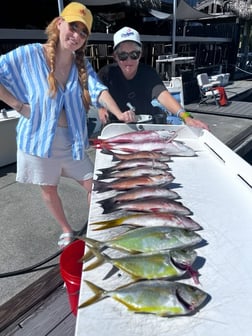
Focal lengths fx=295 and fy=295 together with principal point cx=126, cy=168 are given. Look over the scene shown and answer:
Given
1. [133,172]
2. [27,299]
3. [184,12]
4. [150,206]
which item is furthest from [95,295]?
[184,12]

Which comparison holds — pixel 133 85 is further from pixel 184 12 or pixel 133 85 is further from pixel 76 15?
pixel 184 12

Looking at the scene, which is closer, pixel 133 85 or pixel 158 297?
pixel 158 297

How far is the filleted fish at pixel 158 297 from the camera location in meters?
0.91

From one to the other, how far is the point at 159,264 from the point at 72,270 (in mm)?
535

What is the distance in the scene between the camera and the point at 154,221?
1.28 metres

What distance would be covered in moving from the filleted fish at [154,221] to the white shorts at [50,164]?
90cm

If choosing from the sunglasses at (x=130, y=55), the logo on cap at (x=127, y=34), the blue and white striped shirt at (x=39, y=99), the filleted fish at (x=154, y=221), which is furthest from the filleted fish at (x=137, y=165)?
the logo on cap at (x=127, y=34)

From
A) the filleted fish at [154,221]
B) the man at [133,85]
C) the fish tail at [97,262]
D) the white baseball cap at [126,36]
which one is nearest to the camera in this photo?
the fish tail at [97,262]

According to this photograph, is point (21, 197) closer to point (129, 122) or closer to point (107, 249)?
point (129, 122)

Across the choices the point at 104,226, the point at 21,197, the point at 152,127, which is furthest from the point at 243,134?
the point at 104,226

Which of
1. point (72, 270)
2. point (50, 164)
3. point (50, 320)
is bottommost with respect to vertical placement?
point (50, 320)

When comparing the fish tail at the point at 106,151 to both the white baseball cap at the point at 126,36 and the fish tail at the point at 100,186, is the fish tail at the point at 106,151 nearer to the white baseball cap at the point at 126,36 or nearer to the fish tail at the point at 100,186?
the fish tail at the point at 100,186

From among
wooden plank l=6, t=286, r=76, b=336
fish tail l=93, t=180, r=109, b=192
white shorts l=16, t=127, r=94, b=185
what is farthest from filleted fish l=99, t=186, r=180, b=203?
wooden plank l=6, t=286, r=76, b=336

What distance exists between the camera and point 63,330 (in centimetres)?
179
